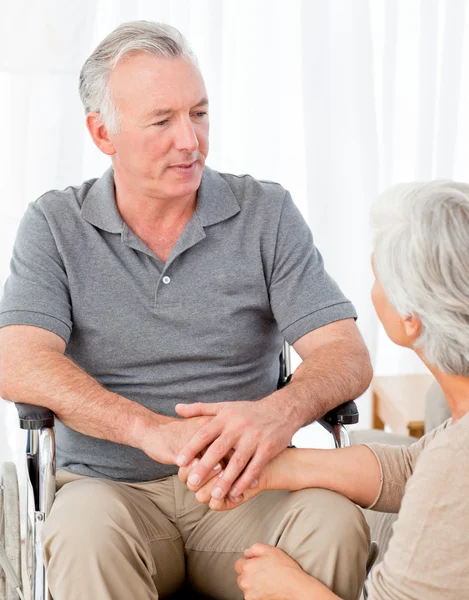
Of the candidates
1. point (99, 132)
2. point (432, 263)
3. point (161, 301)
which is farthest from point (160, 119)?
point (432, 263)

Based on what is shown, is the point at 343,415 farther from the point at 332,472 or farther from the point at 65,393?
the point at 65,393

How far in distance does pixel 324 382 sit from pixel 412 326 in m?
0.47

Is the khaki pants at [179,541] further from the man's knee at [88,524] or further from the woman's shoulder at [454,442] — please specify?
the woman's shoulder at [454,442]

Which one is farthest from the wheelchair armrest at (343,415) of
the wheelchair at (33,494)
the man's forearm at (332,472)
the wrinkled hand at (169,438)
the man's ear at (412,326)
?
the man's ear at (412,326)

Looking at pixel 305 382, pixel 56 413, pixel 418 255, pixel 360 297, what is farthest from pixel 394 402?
pixel 418 255

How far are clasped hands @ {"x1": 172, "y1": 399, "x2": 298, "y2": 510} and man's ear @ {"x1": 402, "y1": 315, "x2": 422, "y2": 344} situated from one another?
39 cm

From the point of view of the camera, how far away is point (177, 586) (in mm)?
1891

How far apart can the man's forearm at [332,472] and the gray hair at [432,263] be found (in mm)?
346

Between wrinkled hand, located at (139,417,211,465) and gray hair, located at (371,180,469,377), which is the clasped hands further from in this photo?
gray hair, located at (371,180,469,377)

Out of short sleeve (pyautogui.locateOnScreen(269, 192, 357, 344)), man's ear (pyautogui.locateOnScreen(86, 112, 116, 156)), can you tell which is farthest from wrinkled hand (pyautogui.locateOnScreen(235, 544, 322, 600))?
man's ear (pyautogui.locateOnScreen(86, 112, 116, 156))

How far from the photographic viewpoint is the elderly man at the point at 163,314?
188cm

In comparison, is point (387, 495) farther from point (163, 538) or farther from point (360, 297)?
point (360, 297)

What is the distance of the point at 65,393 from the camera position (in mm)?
1894

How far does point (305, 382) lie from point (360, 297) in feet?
5.02
